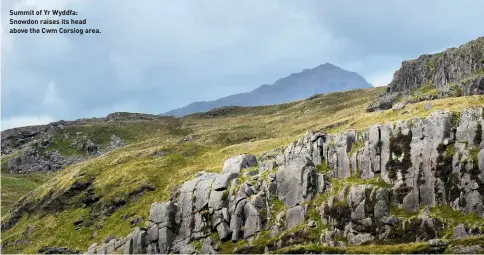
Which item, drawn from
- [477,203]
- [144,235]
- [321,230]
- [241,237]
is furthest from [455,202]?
[144,235]

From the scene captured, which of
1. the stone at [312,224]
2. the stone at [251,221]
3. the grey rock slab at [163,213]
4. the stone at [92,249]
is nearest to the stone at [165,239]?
the grey rock slab at [163,213]

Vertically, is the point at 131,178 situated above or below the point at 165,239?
above

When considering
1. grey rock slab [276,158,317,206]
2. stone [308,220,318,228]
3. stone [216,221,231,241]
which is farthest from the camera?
stone [216,221,231,241]

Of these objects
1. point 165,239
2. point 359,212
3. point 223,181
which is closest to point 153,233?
point 165,239

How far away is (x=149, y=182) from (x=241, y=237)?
136 ft

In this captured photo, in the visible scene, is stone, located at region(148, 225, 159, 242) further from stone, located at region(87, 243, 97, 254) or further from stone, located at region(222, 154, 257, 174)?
stone, located at region(222, 154, 257, 174)

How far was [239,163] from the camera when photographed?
307 feet

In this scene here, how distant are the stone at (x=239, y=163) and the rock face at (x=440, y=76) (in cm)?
5766

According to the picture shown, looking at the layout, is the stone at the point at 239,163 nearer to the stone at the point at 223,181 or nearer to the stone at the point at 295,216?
the stone at the point at 223,181

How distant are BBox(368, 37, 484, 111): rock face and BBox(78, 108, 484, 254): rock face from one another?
4879 cm

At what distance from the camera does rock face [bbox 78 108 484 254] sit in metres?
→ 66.2

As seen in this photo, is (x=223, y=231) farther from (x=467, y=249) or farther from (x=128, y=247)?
(x=467, y=249)

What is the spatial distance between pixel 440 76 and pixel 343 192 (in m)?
88.7

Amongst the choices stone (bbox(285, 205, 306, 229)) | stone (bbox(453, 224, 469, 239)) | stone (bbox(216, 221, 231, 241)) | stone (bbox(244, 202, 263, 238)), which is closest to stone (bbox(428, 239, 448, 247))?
stone (bbox(453, 224, 469, 239))
